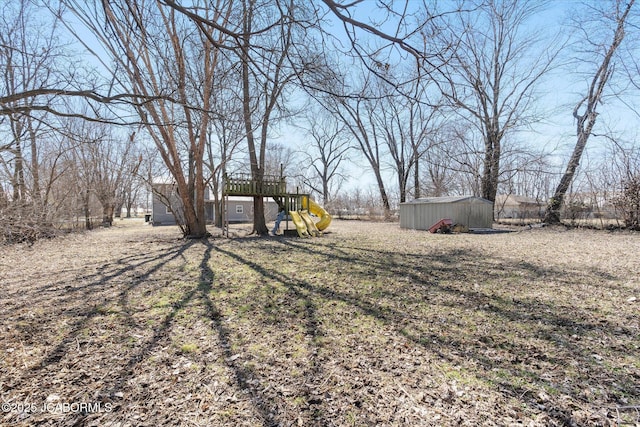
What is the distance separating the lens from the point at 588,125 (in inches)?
577

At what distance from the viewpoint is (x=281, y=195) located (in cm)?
1225

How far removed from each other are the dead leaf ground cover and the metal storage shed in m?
9.15

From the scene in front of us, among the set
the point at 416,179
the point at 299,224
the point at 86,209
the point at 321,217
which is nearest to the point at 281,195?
the point at 299,224

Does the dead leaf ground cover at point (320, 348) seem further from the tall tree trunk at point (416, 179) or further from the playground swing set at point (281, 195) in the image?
the tall tree trunk at point (416, 179)

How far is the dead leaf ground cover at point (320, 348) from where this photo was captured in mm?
1900

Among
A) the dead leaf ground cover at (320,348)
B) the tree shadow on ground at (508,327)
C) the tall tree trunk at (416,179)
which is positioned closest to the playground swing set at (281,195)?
the tree shadow on ground at (508,327)

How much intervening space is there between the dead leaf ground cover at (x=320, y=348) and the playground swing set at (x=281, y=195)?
6211mm

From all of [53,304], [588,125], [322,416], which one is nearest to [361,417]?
[322,416]

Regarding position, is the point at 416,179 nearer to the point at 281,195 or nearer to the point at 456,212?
the point at 456,212

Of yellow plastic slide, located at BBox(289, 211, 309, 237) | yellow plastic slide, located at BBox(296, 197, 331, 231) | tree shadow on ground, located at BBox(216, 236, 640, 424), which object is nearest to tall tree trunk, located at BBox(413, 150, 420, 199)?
yellow plastic slide, located at BBox(296, 197, 331, 231)

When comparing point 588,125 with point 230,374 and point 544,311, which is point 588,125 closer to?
point 544,311

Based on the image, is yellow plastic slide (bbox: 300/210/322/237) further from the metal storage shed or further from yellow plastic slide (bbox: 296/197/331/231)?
the metal storage shed

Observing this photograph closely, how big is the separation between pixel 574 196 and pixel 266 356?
58.2 feet

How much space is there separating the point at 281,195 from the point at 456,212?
852cm
